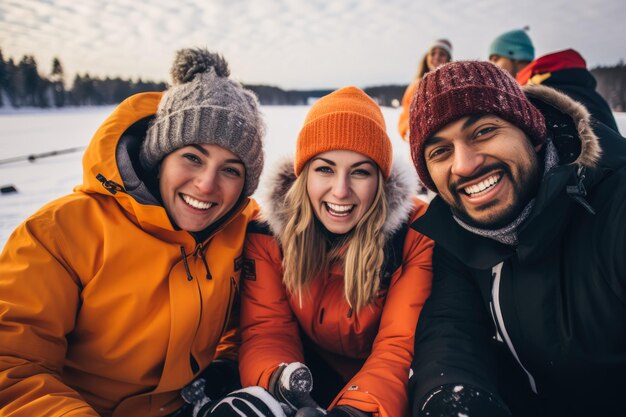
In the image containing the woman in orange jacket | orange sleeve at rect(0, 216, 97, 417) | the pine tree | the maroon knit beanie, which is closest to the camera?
orange sleeve at rect(0, 216, 97, 417)

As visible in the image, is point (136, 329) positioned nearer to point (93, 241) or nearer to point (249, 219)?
point (93, 241)

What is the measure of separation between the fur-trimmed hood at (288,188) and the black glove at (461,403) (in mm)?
798

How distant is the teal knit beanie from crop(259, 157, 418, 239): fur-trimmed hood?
3827 millimetres

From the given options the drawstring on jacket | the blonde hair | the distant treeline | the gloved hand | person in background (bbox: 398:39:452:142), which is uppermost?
the distant treeline

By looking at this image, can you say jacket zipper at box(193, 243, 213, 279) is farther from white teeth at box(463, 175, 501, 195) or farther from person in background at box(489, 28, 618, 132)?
person in background at box(489, 28, 618, 132)

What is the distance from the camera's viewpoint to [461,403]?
1.29m

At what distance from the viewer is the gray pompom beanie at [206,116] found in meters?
1.74

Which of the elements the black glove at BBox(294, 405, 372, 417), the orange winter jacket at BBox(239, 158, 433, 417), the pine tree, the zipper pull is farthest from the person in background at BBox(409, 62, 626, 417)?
the pine tree

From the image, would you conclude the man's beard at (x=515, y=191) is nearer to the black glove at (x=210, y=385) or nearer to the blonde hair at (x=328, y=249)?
the blonde hair at (x=328, y=249)

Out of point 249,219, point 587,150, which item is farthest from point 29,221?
point 587,150

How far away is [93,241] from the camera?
1.52m

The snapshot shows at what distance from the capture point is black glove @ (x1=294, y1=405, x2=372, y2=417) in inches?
51.5

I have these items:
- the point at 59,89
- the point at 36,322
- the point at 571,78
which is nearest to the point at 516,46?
the point at 571,78

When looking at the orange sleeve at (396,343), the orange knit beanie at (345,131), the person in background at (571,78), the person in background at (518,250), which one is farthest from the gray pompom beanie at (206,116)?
the person in background at (571,78)
